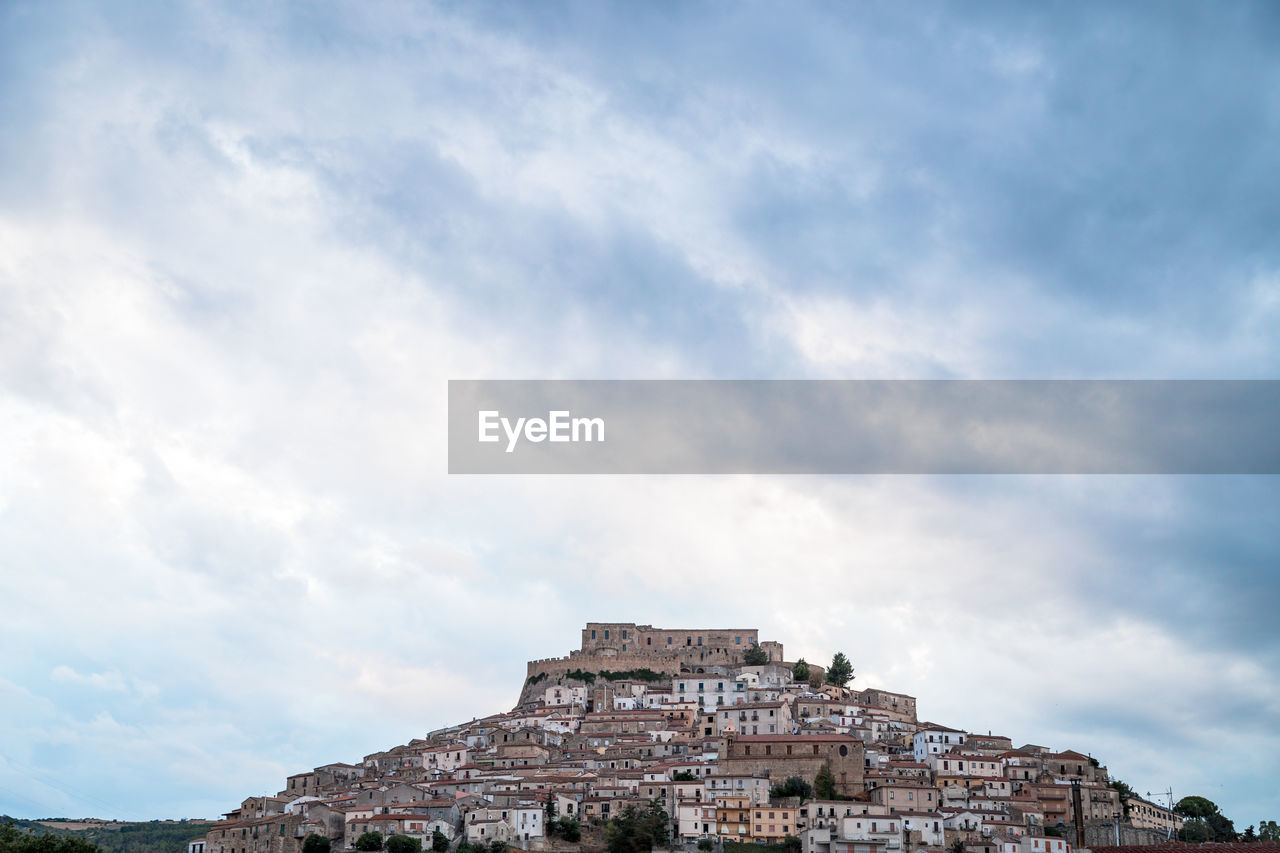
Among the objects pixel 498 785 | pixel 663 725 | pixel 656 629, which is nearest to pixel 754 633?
pixel 656 629

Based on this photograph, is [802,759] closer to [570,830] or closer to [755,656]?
[570,830]

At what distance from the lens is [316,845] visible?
65.3 metres

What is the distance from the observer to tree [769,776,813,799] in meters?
68.8

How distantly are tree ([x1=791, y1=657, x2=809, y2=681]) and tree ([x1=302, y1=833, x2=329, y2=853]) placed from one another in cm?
4360

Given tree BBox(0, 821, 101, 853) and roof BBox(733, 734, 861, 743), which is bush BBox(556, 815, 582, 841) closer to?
roof BBox(733, 734, 861, 743)

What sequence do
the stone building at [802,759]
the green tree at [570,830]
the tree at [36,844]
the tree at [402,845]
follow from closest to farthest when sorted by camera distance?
the tree at [36,844] → the tree at [402,845] → the green tree at [570,830] → the stone building at [802,759]

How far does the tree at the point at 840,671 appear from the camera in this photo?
102838 mm

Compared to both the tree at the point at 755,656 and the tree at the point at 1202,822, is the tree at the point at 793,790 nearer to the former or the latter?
the tree at the point at 1202,822

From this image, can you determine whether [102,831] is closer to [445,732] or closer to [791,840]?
[445,732]

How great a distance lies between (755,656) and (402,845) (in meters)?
47.1

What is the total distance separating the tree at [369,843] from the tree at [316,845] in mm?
2307

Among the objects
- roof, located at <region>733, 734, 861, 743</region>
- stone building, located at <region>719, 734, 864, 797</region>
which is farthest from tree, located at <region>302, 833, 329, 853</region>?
roof, located at <region>733, 734, 861, 743</region>

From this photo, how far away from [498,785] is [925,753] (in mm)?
24618

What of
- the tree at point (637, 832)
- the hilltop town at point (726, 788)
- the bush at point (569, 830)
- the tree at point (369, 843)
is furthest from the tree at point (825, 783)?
the tree at point (369, 843)
